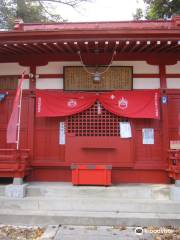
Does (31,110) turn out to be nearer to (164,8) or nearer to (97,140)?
(97,140)

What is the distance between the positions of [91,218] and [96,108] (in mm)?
3178

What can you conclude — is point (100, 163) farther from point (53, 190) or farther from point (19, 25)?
point (19, 25)

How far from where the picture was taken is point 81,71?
30.7 feet

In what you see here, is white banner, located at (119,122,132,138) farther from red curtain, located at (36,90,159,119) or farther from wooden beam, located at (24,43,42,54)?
wooden beam, located at (24,43,42,54)

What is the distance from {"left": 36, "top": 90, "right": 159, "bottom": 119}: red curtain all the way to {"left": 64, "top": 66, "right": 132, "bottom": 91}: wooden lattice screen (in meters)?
0.21

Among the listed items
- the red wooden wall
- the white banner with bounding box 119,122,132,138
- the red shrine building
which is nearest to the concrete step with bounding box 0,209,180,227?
the red shrine building

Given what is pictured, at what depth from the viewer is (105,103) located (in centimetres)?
912

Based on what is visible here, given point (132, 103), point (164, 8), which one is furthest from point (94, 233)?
point (164, 8)

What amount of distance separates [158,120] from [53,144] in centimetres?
301

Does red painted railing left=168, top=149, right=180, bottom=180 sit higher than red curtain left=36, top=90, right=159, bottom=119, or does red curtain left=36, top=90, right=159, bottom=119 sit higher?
red curtain left=36, top=90, right=159, bottom=119

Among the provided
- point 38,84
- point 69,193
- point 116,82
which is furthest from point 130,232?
point 38,84

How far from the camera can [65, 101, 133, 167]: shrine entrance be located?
8.98 metres

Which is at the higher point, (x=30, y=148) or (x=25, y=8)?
(x=25, y=8)

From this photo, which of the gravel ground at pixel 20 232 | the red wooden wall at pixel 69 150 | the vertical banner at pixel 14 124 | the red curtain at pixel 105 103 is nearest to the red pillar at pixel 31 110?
the red wooden wall at pixel 69 150
